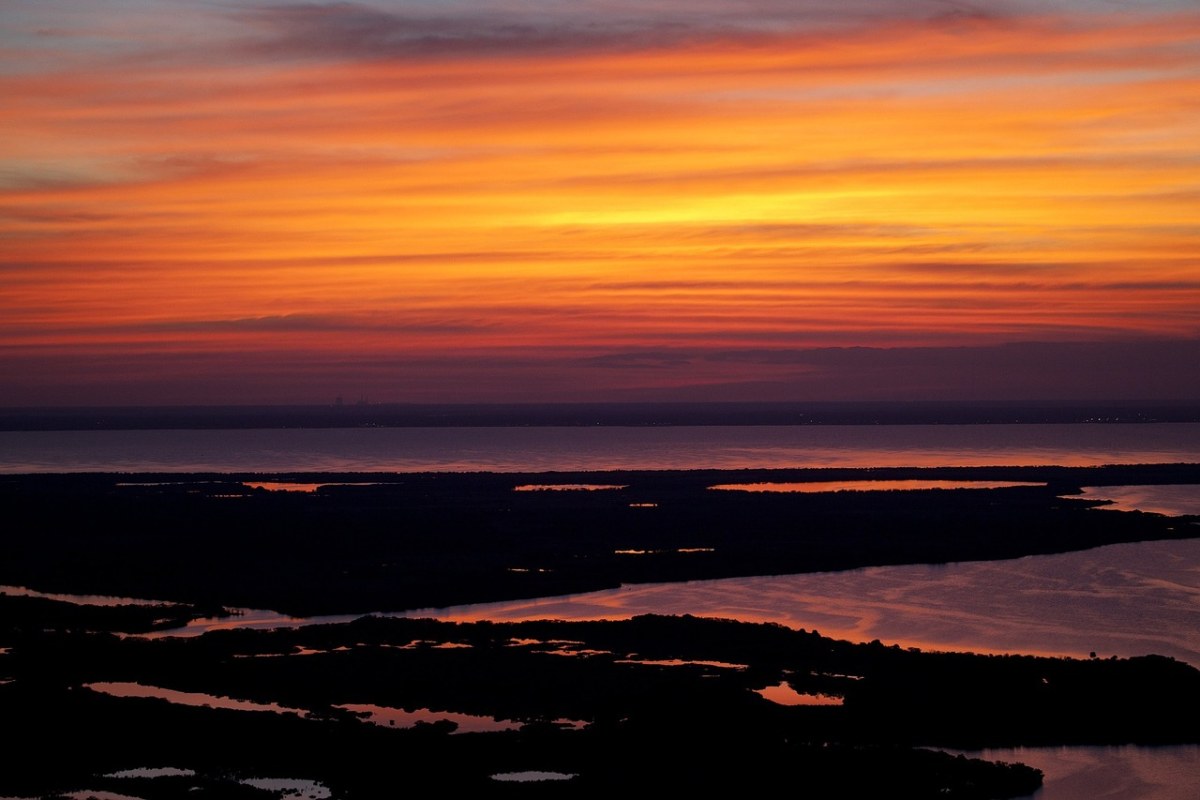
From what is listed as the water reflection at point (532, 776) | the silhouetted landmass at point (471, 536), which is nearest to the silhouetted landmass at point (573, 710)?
the water reflection at point (532, 776)

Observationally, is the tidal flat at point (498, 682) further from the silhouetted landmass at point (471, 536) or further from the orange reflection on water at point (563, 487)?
the orange reflection on water at point (563, 487)

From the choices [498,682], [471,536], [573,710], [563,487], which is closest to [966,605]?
[498,682]

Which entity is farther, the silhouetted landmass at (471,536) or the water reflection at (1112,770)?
the silhouetted landmass at (471,536)

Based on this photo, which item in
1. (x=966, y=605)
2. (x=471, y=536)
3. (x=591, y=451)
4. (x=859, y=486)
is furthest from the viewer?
(x=591, y=451)

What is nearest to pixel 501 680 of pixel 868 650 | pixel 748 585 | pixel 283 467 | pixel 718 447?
pixel 868 650

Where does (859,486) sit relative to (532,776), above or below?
above

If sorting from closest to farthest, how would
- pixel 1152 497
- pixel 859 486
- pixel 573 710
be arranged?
pixel 573 710 < pixel 1152 497 < pixel 859 486

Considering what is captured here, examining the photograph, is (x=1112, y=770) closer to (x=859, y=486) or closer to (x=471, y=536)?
(x=471, y=536)
